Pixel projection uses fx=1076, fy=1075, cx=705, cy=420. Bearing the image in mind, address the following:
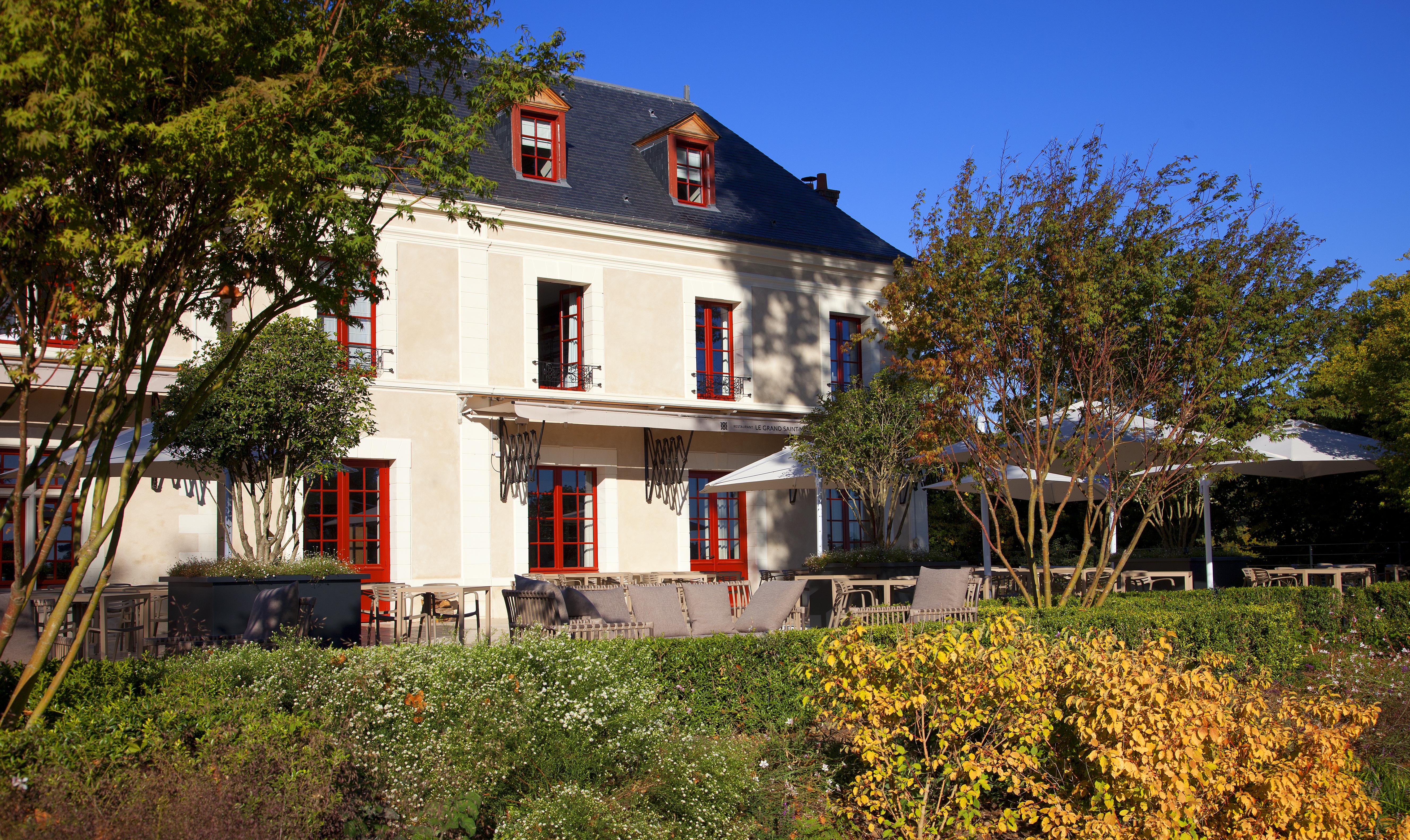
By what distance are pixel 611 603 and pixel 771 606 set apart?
149 centimetres

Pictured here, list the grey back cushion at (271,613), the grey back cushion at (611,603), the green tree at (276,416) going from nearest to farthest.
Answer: the grey back cushion at (271,613) < the grey back cushion at (611,603) < the green tree at (276,416)

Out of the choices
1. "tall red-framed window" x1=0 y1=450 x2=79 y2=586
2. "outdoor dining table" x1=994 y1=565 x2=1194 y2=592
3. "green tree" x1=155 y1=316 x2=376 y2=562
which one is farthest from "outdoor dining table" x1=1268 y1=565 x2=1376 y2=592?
"tall red-framed window" x1=0 y1=450 x2=79 y2=586

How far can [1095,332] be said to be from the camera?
353 inches

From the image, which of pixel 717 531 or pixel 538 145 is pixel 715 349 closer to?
pixel 717 531

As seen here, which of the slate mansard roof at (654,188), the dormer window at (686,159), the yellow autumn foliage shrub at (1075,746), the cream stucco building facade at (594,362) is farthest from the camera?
the dormer window at (686,159)

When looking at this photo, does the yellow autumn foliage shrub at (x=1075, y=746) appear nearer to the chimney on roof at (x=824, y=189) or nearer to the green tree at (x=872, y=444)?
the green tree at (x=872, y=444)

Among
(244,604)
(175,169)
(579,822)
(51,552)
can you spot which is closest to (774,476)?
(244,604)

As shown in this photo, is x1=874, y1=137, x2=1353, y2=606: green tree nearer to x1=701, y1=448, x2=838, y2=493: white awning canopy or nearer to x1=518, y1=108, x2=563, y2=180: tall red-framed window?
x1=701, y1=448, x2=838, y2=493: white awning canopy

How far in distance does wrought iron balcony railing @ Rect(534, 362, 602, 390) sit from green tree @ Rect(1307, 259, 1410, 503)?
9.72 metres

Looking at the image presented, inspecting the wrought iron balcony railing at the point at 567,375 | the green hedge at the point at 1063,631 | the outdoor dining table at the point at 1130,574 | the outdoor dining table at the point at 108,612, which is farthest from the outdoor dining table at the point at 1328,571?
the outdoor dining table at the point at 108,612

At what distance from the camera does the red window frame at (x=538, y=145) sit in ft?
53.7

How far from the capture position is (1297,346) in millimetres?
9609

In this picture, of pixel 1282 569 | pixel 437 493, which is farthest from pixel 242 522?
pixel 1282 569

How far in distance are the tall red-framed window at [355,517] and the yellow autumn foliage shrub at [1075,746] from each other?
33.2ft
